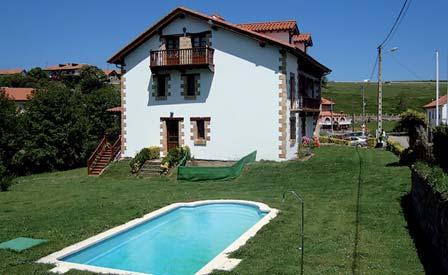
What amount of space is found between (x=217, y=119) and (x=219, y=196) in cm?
1003

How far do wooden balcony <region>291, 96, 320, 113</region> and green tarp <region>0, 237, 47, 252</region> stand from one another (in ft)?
63.5

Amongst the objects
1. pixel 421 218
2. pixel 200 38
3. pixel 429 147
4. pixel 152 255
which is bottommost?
pixel 152 255

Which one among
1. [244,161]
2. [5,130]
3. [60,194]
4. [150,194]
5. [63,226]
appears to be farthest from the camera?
[5,130]

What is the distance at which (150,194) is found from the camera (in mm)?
18859

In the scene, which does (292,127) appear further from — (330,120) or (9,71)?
(9,71)

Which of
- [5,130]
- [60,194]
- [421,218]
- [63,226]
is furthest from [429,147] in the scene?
[5,130]

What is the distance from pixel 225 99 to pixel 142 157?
20.6 feet

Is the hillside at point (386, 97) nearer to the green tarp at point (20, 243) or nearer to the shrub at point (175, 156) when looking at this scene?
the shrub at point (175, 156)

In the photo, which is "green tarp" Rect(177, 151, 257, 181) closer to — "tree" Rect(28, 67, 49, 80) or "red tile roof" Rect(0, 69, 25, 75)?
"tree" Rect(28, 67, 49, 80)

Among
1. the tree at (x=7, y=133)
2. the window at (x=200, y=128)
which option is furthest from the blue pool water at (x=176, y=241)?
the tree at (x=7, y=133)

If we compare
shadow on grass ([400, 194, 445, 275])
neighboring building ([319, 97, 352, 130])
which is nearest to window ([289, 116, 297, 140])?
shadow on grass ([400, 194, 445, 275])

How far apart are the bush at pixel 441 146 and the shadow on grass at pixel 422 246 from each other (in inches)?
69.3

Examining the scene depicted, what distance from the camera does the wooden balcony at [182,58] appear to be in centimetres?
2653

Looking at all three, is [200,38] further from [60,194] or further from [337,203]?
[337,203]
